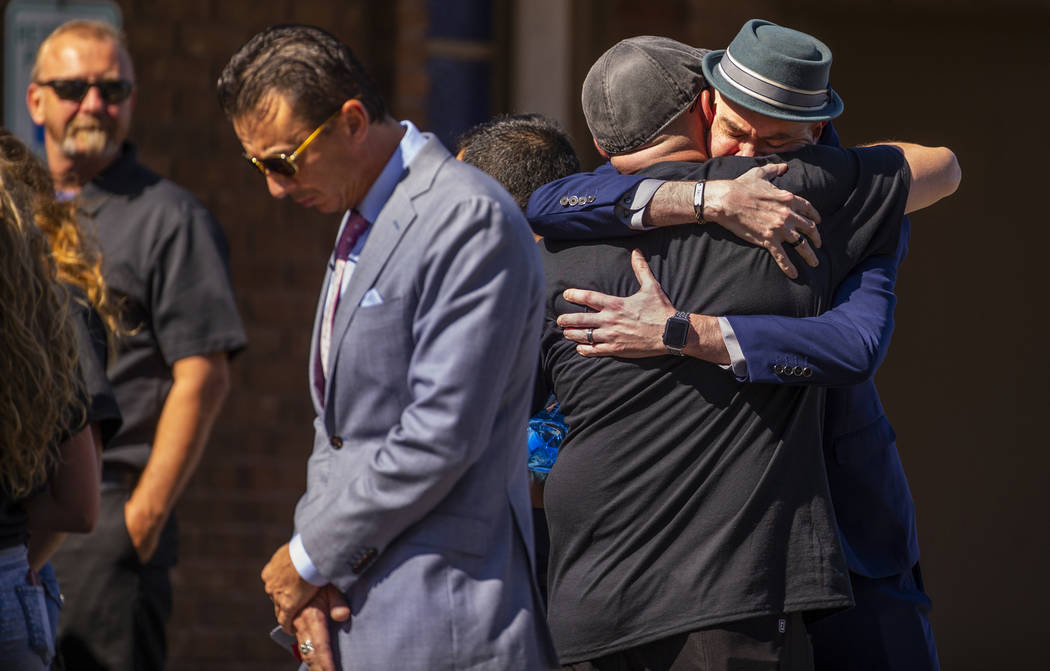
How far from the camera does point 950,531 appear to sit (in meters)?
5.79

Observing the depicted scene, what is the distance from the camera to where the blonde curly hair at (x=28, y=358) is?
2531 millimetres

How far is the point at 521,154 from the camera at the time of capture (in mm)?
3096

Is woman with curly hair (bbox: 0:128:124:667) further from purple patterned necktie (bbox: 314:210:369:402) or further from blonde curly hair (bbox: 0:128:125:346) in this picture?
purple patterned necktie (bbox: 314:210:369:402)

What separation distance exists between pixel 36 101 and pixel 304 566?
2602mm

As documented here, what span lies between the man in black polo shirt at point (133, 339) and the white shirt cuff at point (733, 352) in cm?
197

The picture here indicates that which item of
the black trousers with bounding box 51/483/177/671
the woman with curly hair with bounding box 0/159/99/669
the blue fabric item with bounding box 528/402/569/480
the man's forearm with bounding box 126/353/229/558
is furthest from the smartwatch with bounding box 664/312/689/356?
the black trousers with bounding box 51/483/177/671

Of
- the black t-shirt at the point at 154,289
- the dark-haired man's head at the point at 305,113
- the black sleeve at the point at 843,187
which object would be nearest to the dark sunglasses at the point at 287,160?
the dark-haired man's head at the point at 305,113

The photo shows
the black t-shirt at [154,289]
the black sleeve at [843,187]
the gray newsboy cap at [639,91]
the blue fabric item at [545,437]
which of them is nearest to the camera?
the black sleeve at [843,187]

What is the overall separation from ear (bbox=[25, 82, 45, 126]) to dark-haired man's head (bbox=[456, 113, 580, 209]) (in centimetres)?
170

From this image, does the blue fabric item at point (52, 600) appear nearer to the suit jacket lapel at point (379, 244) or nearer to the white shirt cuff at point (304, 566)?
the white shirt cuff at point (304, 566)

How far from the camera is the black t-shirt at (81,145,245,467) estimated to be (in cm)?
397

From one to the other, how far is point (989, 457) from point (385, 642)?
417cm

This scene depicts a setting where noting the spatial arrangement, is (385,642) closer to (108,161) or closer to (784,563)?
(784,563)

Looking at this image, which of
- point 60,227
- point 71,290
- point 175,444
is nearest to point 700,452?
point 71,290
